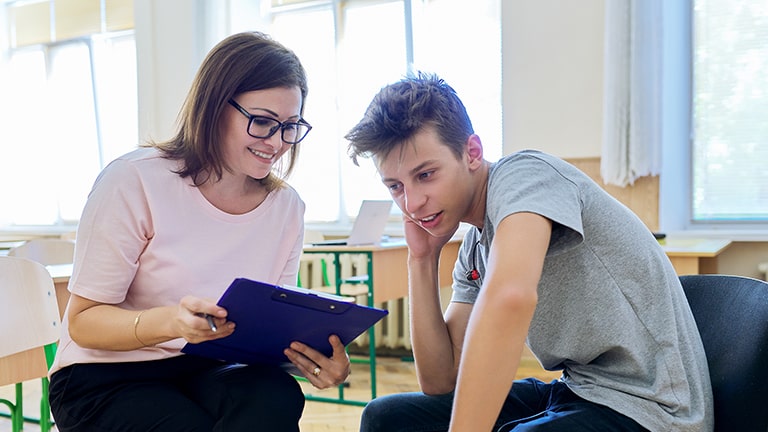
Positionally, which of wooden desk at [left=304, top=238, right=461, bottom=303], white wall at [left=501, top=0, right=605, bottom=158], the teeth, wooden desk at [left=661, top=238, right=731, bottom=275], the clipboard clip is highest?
white wall at [left=501, top=0, right=605, bottom=158]

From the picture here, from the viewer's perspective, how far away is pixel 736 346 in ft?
3.43

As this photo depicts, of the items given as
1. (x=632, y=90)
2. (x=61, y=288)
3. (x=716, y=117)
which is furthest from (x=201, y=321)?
(x=716, y=117)

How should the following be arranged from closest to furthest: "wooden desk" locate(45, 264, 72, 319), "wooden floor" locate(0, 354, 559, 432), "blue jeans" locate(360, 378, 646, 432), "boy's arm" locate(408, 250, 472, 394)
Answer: "blue jeans" locate(360, 378, 646, 432)
"boy's arm" locate(408, 250, 472, 394)
"wooden desk" locate(45, 264, 72, 319)
"wooden floor" locate(0, 354, 559, 432)

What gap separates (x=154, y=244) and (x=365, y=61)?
3.99m

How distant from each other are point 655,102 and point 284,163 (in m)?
2.87

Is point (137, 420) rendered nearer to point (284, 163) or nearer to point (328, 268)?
point (284, 163)

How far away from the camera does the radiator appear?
15.6ft

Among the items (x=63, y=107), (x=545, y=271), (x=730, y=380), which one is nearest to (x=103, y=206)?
(x=545, y=271)

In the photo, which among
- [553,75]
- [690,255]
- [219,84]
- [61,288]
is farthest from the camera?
[553,75]

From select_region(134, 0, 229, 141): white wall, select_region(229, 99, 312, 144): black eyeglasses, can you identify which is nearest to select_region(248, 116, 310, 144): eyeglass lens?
select_region(229, 99, 312, 144): black eyeglasses

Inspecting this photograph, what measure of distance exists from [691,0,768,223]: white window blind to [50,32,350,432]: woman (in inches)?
130

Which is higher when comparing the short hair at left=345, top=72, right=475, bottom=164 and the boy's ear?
the short hair at left=345, top=72, right=475, bottom=164

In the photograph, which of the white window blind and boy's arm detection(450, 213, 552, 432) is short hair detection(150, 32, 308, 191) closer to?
boy's arm detection(450, 213, 552, 432)

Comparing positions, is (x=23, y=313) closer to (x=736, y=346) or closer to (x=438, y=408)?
(x=438, y=408)
